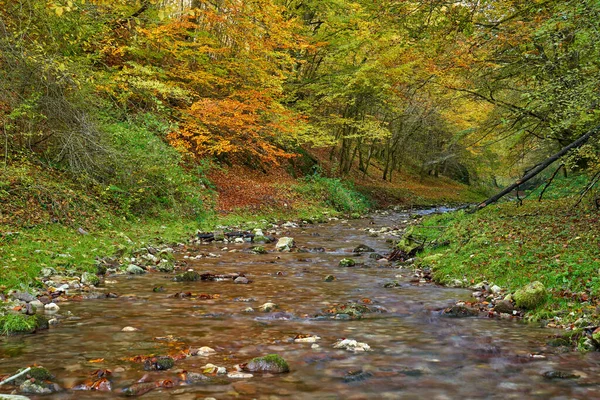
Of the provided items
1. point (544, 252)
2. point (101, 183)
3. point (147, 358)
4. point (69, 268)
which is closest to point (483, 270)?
point (544, 252)

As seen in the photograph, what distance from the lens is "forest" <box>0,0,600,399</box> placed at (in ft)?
17.4

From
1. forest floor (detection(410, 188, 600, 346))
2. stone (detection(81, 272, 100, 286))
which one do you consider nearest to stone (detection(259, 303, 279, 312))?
stone (detection(81, 272, 100, 286))

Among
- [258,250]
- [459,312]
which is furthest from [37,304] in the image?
[258,250]

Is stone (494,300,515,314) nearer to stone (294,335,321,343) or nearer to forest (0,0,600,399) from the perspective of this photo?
forest (0,0,600,399)

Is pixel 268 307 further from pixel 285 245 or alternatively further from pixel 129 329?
pixel 285 245

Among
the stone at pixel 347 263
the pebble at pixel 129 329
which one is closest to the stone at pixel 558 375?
the pebble at pixel 129 329

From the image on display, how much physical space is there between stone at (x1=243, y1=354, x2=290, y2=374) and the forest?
20 millimetres

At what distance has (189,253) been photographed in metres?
11.7

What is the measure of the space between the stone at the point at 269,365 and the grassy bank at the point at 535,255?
3.71 metres

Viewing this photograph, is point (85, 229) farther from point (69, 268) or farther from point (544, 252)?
point (544, 252)

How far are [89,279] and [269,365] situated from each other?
15.0 ft

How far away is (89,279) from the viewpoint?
813 centimetres

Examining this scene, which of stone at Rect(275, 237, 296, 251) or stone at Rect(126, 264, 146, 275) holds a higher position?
stone at Rect(126, 264, 146, 275)

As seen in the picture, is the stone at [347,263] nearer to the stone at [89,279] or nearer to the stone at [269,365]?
the stone at [89,279]
